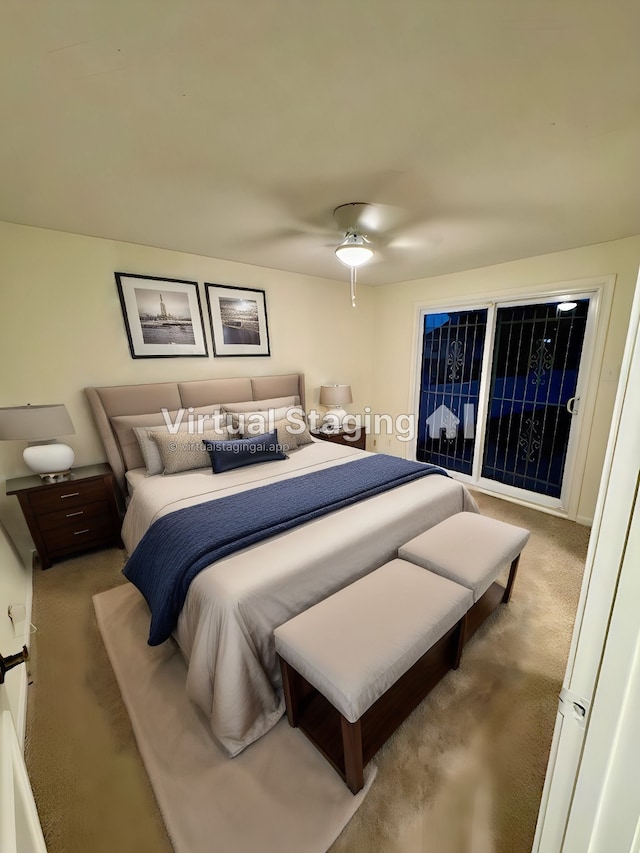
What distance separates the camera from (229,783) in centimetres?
122

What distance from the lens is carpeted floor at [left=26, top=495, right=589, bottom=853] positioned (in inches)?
42.8

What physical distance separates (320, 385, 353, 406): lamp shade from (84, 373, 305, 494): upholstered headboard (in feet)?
2.46

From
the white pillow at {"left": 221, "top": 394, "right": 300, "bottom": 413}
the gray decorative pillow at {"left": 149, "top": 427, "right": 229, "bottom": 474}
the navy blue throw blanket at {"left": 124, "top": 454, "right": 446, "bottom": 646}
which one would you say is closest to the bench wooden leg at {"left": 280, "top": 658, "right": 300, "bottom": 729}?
the navy blue throw blanket at {"left": 124, "top": 454, "right": 446, "bottom": 646}

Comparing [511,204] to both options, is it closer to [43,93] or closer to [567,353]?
[567,353]

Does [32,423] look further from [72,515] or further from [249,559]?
[249,559]

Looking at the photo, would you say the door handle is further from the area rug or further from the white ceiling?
the white ceiling

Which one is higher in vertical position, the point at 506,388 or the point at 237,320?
the point at 237,320

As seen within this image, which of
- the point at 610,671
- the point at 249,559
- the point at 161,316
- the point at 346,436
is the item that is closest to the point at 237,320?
the point at 161,316

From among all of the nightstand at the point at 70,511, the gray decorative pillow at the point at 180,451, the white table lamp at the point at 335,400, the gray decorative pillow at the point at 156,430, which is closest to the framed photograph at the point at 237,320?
the gray decorative pillow at the point at 156,430

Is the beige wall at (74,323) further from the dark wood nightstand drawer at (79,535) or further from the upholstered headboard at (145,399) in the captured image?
the dark wood nightstand drawer at (79,535)

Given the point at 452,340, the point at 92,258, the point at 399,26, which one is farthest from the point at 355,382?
the point at 399,26

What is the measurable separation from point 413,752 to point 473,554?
856mm

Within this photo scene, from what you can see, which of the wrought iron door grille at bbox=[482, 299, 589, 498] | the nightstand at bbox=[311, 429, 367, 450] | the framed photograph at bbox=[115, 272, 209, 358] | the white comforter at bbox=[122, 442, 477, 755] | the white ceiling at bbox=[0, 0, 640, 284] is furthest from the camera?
the nightstand at bbox=[311, 429, 367, 450]

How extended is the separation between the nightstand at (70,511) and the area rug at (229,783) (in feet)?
4.03
